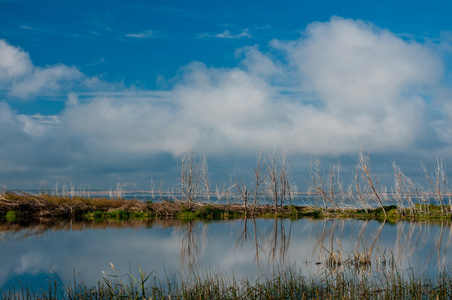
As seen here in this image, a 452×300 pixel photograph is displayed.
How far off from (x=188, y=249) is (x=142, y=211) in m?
14.9

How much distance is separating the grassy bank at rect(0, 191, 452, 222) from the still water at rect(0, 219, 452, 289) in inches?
242

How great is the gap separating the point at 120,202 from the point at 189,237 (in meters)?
14.2

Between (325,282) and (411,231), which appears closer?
(325,282)

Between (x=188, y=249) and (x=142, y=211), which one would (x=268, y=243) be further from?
(x=142, y=211)

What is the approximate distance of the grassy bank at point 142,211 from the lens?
2722 cm

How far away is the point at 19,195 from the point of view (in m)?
28.0

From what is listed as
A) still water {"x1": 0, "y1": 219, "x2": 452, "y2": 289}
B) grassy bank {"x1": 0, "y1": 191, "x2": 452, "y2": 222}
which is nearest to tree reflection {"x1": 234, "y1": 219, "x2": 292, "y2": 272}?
still water {"x1": 0, "y1": 219, "x2": 452, "y2": 289}

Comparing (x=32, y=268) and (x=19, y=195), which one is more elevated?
(x=19, y=195)

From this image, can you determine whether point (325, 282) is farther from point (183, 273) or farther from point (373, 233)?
point (373, 233)

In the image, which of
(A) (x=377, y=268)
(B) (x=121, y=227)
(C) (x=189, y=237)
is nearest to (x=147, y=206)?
(B) (x=121, y=227)

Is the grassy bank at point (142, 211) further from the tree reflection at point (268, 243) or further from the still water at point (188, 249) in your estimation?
the tree reflection at point (268, 243)

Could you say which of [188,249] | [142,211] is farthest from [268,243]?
[142,211]

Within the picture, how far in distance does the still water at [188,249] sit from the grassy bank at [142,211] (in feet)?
20.2

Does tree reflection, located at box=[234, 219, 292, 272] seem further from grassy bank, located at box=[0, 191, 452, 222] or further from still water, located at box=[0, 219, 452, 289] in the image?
grassy bank, located at box=[0, 191, 452, 222]
